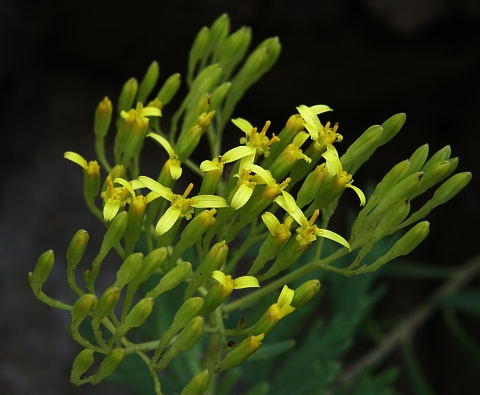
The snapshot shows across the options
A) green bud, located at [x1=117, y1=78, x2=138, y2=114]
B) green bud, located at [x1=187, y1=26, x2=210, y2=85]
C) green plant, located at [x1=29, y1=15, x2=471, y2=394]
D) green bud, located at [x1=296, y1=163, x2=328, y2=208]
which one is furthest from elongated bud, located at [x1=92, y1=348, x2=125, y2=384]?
green bud, located at [x1=187, y1=26, x2=210, y2=85]

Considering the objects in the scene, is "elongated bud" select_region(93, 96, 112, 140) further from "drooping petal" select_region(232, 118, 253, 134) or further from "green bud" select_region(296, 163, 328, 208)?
"green bud" select_region(296, 163, 328, 208)

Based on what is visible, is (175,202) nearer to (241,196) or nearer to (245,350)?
(241,196)

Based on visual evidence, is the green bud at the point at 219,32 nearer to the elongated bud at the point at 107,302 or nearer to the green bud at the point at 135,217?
the green bud at the point at 135,217

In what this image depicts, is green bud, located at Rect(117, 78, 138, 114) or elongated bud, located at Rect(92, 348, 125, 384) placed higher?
green bud, located at Rect(117, 78, 138, 114)

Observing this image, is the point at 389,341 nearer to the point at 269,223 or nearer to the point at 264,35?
the point at 264,35

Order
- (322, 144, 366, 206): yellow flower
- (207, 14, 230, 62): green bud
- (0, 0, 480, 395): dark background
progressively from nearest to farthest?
(322, 144, 366, 206): yellow flower < (207, 14, 230, 62): green bud < (0, 0, 480, 395): dark background

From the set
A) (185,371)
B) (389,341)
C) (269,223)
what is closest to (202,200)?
(269,223)
